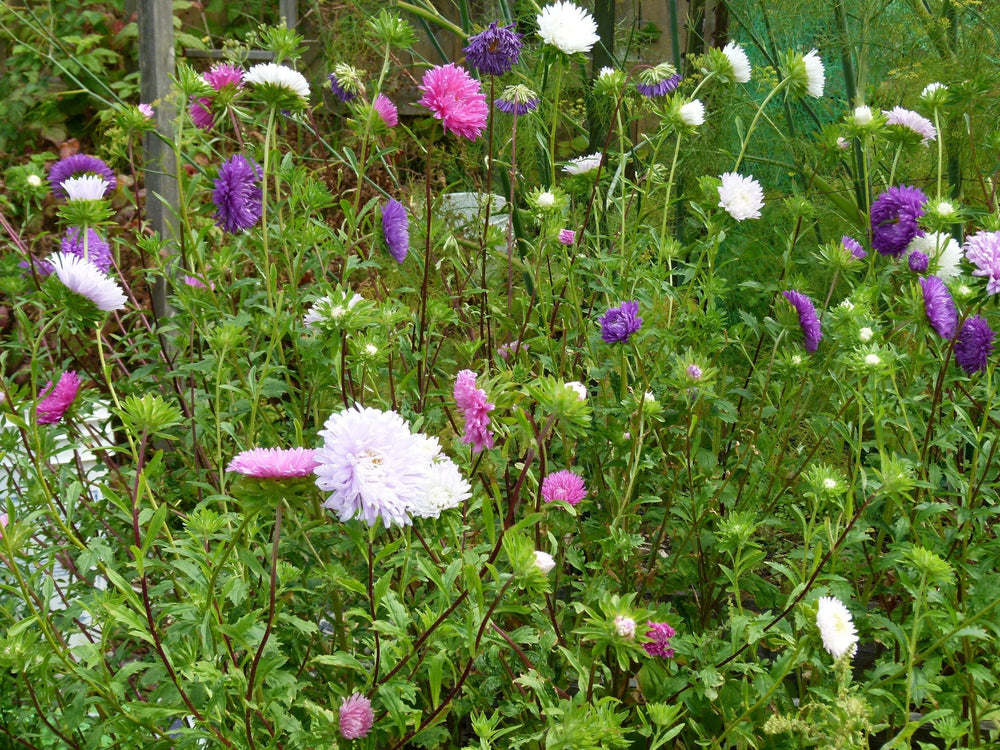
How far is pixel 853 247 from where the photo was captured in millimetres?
1584

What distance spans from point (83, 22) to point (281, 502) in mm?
3804

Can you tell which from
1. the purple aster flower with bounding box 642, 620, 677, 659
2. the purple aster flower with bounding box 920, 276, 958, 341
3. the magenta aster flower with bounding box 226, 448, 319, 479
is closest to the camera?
the magenta aster flower with bounding box 226, 448, 319, 479

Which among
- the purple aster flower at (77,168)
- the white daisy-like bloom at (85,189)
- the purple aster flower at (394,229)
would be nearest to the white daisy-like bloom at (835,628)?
the purple aster flower at (394,229)

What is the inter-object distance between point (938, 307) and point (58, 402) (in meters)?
1.16

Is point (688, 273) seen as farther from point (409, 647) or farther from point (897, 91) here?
point (897, 91)

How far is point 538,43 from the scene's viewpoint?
2.44 m

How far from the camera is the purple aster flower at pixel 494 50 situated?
1465mm

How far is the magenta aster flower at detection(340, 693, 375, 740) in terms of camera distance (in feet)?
3.01

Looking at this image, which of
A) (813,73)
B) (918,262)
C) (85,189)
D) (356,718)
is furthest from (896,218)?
(85,189)

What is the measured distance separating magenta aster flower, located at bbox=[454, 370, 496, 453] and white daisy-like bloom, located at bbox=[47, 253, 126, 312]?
0.37 meters

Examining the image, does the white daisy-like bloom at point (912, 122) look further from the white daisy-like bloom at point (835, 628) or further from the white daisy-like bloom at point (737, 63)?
the white daisy-like bloom at point (835, 628)

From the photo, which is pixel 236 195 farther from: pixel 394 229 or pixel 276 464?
pixel 276 464

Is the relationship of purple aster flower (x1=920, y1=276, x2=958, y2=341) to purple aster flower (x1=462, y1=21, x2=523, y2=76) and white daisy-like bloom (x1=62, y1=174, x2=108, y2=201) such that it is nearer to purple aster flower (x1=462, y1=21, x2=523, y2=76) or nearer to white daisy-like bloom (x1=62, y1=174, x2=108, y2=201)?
purple aster flower (x1=462, y1=21, x2=523, y2=76)

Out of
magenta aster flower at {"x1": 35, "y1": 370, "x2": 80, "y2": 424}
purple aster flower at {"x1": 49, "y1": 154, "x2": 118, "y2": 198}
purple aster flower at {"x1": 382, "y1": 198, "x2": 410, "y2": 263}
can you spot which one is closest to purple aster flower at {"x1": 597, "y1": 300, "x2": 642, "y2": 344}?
purple aster flower at {"x1": 382, "y1": 198, "x2": 410, "y2": 263}
